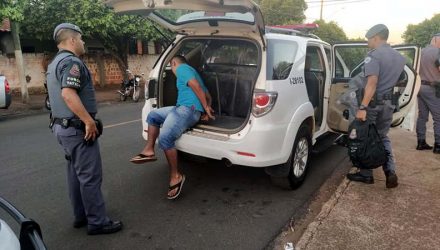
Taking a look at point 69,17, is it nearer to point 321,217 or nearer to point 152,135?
point 152,135

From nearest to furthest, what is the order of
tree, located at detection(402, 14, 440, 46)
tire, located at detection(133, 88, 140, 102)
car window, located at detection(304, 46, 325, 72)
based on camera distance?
car window, located at detection(304, 46, 325, 72), tire, located at detection(133, 88, 140, 102), tree, located at detection(402, 14, 440, 46)

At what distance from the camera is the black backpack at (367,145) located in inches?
164

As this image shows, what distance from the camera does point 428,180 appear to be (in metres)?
4.56

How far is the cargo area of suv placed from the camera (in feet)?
15.4

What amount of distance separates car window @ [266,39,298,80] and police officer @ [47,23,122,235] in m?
1.74

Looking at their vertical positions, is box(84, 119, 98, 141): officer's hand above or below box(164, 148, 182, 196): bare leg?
above

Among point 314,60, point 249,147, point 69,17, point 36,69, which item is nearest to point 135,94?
point 69,17

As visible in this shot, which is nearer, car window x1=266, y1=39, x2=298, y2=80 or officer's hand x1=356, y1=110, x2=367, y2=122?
car window x1=266, y1=39, x2=298, y2=80

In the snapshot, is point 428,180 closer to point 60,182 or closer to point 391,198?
point 391,198

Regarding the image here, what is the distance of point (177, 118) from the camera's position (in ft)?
13.2

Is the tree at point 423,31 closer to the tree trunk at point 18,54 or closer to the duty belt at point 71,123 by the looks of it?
the tree trunk at point 18,54

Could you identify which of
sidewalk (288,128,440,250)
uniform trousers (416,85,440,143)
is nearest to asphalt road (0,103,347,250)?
sidewalk (288,128,440,250)

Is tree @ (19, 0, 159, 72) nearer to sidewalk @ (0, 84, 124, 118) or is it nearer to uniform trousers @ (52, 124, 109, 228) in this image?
sidewalk @ (0, 84, 124, 118)

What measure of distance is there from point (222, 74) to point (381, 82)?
6.24ft
